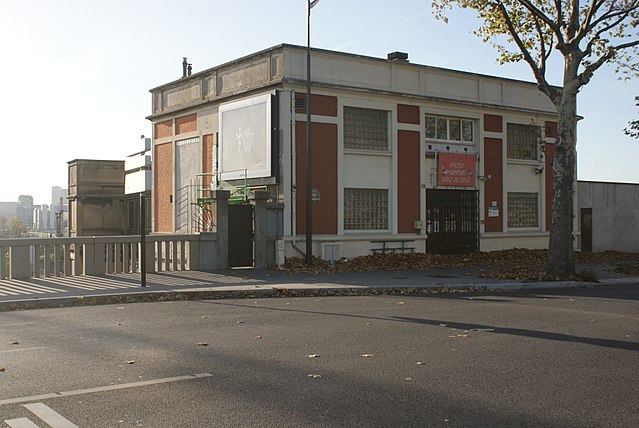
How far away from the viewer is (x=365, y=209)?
79.4 feet

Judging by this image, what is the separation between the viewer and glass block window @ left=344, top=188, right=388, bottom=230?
2386 cm

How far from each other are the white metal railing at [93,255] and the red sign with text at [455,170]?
10.5 m

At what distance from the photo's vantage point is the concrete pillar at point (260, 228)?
20766mm

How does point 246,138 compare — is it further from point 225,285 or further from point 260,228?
point 225,285

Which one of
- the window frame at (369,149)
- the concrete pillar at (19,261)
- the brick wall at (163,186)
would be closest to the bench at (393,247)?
the window frame at (369,149)

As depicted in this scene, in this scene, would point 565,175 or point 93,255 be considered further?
point 565,175

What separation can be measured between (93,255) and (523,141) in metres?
18.6

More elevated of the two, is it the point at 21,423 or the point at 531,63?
the point at 531,63

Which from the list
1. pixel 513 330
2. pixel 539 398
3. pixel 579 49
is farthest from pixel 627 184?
pixel 539 398

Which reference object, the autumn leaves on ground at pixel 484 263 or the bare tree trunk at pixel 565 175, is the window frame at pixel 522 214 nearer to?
the autumn leaves on ground at pixel 484 263

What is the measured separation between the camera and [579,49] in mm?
19469

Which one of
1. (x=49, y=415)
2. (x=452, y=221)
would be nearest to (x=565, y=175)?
(x=452, y=221)

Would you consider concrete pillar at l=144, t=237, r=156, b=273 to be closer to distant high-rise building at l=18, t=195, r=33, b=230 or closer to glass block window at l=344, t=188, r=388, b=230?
glass block window at l=344, t=188, r=388, b=230

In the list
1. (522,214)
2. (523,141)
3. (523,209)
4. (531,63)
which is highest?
(531,63)
